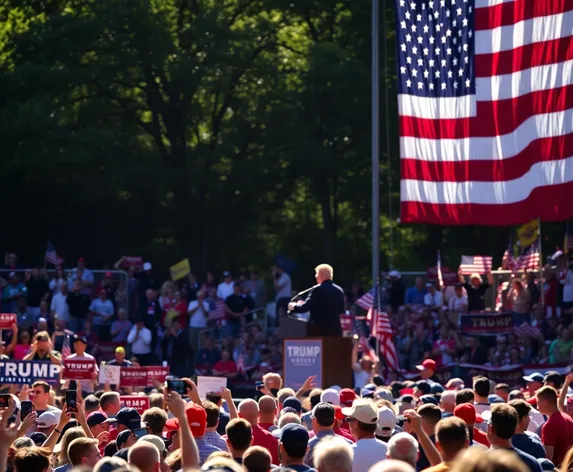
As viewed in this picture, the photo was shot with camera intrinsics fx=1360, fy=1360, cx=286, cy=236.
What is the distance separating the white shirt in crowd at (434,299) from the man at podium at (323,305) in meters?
10.5

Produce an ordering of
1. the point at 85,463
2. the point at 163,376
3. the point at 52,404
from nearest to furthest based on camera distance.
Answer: the point at 85,463
the point at 52,404
the point at 163,376

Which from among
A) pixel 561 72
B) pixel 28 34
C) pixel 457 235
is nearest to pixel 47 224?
pixel 28 34

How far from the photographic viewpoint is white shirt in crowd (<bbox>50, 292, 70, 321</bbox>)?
95.3 ft

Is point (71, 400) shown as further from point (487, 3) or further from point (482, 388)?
point (487, 3)

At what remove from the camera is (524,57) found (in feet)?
64.2

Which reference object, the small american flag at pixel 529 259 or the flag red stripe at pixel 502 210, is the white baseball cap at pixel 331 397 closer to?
the flag red stripe at pixel 502 210

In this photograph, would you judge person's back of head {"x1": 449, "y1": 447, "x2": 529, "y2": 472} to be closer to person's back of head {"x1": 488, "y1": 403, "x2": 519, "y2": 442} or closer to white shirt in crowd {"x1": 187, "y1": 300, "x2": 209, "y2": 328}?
person's back of head {"x1": 488, "y1": 403, "x2": 519, "y2": 442}

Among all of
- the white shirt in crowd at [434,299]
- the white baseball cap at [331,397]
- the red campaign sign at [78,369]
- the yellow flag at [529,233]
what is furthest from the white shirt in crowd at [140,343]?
the white baseball cap at [331,397]

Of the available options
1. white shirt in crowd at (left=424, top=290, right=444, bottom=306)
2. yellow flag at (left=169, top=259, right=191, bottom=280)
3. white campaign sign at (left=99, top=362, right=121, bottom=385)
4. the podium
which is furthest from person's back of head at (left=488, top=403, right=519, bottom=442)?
yellow flag at (left=169, top=259, right=191, bottom=280)

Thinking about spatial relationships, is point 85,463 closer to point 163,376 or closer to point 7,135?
point 163,376

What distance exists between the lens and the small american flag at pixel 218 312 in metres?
29.3

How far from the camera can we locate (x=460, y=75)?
20.2 meters

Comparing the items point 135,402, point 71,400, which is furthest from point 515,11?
point 71,400

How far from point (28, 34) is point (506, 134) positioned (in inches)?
815
